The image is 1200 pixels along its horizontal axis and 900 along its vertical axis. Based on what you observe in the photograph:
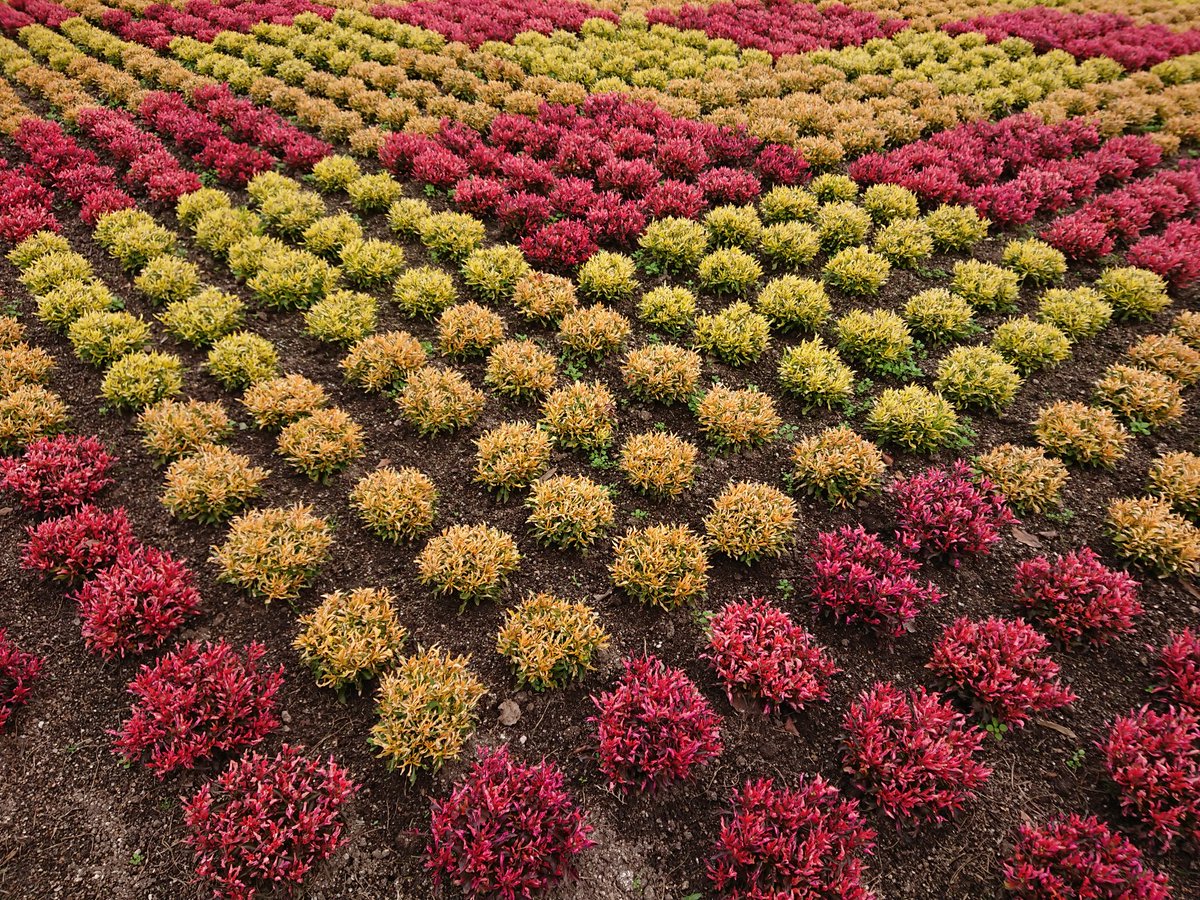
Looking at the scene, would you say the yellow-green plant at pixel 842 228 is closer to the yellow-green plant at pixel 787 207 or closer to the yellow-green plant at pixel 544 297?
the yellow-green plant at pixel 787 207

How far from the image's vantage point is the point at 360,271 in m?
9.32

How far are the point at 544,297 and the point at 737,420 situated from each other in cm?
344

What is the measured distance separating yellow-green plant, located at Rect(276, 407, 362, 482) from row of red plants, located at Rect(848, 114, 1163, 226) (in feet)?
35.0

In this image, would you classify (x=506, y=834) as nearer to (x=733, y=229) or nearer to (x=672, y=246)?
(x=672, y=246)

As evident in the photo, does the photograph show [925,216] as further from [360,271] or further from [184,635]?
[184,635]

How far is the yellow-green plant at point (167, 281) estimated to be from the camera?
8891mm

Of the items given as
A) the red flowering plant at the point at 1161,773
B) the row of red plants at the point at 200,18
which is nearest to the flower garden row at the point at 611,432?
the red flowering plant at the point at 1161,773

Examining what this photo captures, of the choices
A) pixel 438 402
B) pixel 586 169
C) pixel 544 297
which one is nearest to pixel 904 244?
pixel 586 169

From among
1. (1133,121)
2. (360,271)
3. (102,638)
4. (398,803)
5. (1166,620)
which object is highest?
(1133,121)

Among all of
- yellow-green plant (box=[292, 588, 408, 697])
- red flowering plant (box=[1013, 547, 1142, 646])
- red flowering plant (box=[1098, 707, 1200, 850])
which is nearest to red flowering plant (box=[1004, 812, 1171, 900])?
red flowering plant (box=[1098, 707, 1200, 850])

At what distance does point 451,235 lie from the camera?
9898 millimetres

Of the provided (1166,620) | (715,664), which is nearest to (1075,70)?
(1166,620)

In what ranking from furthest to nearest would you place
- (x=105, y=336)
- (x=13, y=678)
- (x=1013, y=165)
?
(x=1013, y=165)
(x=105, y=336)
(x=13, y=678)

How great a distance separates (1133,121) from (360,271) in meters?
17.4
